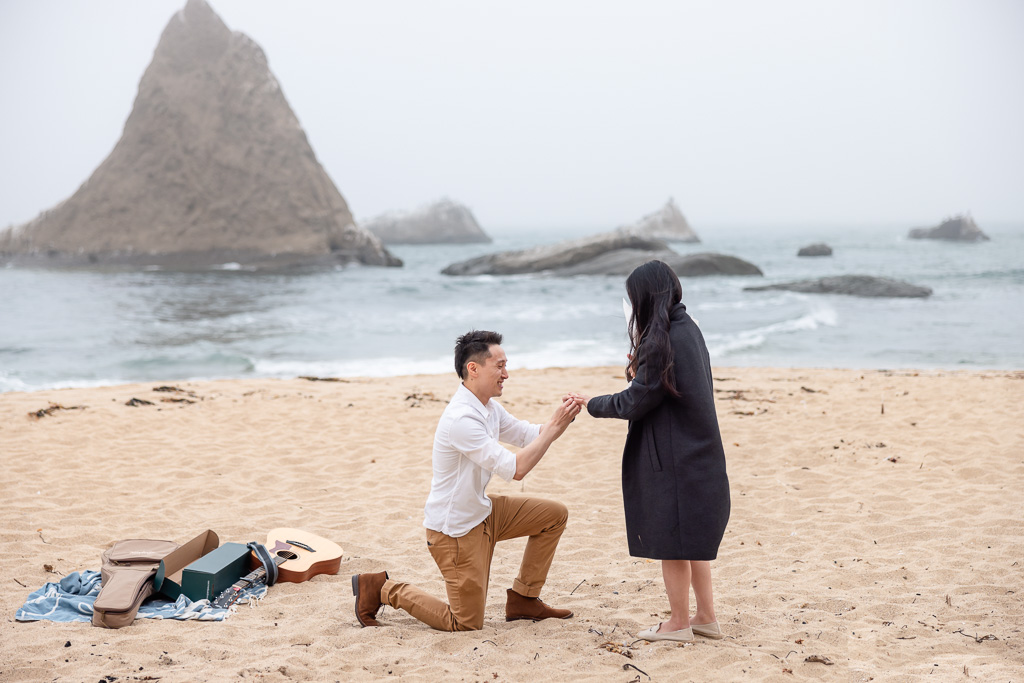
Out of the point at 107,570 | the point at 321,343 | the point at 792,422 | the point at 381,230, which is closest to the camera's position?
the point at 107,570

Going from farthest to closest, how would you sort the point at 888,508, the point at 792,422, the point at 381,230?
the point at 381,230 < the point at 792,422 < the point at 888,508

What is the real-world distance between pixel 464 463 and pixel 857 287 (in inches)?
983

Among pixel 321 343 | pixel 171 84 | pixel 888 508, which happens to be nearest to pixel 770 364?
pixel 888 508

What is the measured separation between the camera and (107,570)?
3.99 metres

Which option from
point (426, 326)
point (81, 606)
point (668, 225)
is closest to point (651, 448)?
point (81, 606)

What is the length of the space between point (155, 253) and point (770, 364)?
147 feet

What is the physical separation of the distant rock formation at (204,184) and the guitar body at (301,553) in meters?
42.7

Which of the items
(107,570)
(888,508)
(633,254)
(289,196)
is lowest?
(888,508)

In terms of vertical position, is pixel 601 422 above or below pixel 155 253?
below

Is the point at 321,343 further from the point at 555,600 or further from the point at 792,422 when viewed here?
the point at 555,600

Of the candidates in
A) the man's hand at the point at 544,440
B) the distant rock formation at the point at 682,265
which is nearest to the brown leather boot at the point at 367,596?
the man's hand at the point at 544,440

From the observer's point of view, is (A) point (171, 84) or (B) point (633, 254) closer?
(B) point (633, 254)

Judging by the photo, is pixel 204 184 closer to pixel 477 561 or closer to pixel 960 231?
pixel 477 561

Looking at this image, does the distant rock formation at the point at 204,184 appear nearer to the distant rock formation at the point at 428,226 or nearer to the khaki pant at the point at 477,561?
A: the distant rock formation at the point at 428,226
